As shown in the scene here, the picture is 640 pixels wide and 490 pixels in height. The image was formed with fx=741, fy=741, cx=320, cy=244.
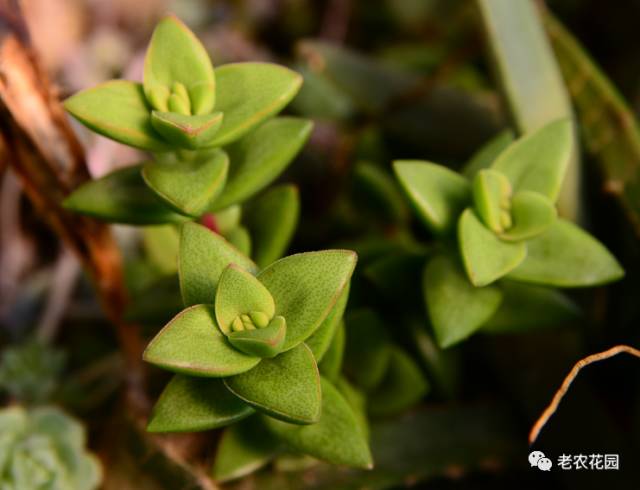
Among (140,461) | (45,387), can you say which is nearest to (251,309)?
(140,461)

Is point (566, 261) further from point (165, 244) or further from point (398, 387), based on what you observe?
point (165, 244)

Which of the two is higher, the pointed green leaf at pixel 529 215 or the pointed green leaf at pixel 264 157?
the pointed green leaf at pixel 264 157

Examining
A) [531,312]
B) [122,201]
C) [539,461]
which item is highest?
[122,201]

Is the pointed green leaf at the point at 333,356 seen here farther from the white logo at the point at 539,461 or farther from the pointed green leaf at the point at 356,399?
the white logo at the point at 539,461

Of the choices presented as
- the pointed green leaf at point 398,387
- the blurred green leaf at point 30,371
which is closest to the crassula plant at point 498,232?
the pointed green leaf at point 398,387

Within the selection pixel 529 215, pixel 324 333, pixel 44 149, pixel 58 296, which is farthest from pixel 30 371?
pixel 529 215
